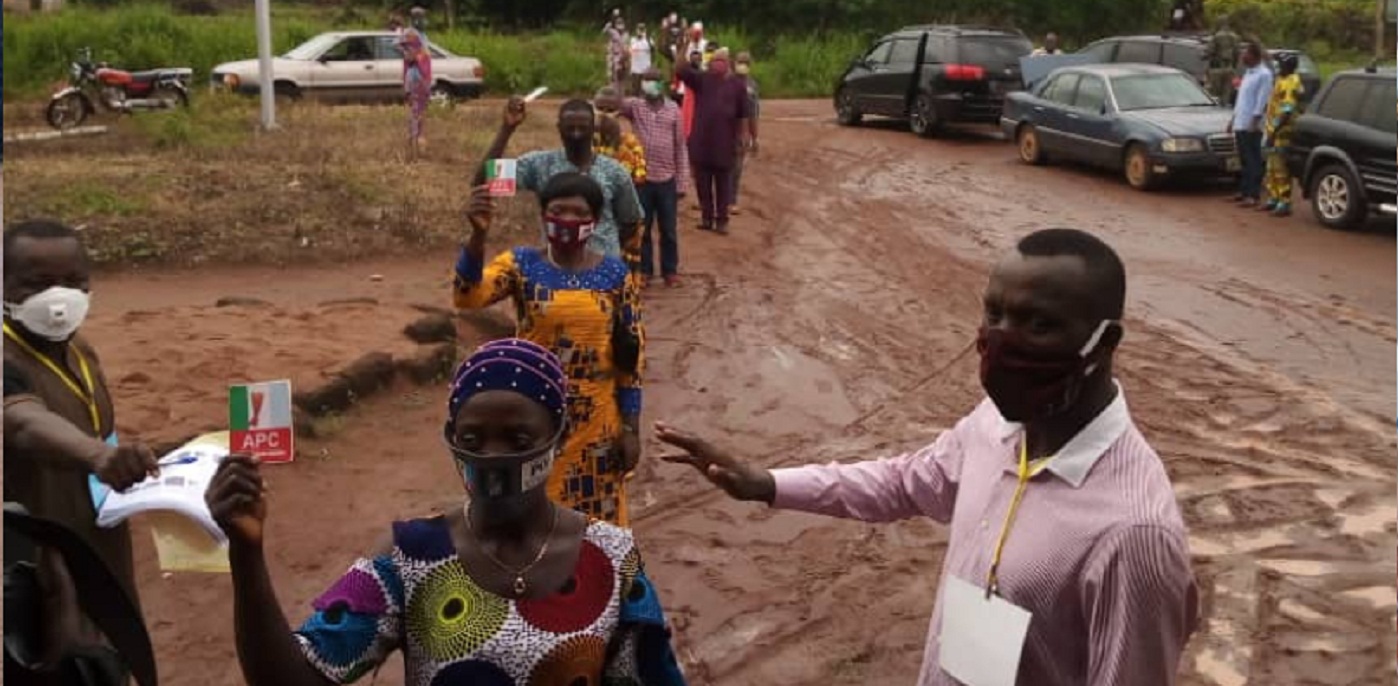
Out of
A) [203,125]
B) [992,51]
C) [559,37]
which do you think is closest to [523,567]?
[203,125]

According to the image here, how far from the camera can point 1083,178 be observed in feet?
58.3

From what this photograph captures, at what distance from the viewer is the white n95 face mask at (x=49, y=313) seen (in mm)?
3490

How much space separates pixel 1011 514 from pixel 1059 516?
0.11 m

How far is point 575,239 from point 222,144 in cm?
1371

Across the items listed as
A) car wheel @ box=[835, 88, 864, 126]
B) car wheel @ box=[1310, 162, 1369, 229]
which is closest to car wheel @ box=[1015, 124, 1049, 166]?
car wheel @ box=[835, 88, 864, 126]

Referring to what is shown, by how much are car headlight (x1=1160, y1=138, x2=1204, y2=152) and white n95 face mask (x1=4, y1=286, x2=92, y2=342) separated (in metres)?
14.6

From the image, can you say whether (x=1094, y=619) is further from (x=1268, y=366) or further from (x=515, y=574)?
(x=1268, y=366)

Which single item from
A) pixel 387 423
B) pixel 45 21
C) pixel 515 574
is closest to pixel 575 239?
pixel 515 574

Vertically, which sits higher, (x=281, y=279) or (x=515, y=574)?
(x=515, y=574)

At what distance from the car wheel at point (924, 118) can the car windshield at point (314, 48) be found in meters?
10.1

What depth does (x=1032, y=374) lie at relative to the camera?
8.00 ft

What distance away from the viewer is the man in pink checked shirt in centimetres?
222

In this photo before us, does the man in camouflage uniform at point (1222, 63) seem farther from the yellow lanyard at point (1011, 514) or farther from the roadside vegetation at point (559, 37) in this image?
the yellow lanyard at point (1011, 514)

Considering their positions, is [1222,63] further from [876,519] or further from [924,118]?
[876,519]
